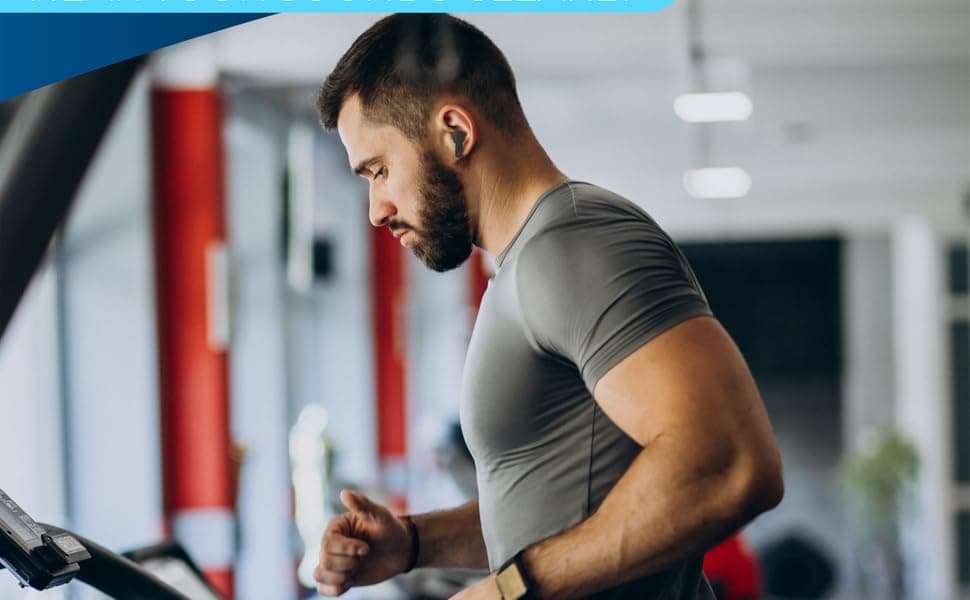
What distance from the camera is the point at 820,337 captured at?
37.7ft

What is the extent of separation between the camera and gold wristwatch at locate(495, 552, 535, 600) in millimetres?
1098

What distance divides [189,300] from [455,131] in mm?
3225

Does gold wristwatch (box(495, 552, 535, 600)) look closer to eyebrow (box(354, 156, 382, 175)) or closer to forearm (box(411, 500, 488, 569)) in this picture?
forearm (box(411, 500, 488, 569))

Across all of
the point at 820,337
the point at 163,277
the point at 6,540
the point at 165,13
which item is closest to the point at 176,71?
the point at 163,277

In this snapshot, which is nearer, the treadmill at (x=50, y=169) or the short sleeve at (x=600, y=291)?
the short sleeve at (x=600, y=291)

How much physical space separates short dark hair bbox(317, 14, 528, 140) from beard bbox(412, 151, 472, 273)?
0.04m

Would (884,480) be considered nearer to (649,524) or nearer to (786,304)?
(786,304)

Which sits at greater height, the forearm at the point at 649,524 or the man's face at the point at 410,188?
the man's face at the point at 410,188

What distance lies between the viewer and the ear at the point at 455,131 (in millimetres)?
1186

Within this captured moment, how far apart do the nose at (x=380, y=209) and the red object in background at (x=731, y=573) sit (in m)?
3.29

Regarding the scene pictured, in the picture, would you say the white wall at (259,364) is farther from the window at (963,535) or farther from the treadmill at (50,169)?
the window at (963,535)

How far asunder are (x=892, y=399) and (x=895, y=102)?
203 inches

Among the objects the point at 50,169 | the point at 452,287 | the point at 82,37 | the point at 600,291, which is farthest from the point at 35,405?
the point at 452,287

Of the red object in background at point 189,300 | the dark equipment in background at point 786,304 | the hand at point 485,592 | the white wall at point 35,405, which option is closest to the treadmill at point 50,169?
the hand at point 485,592
